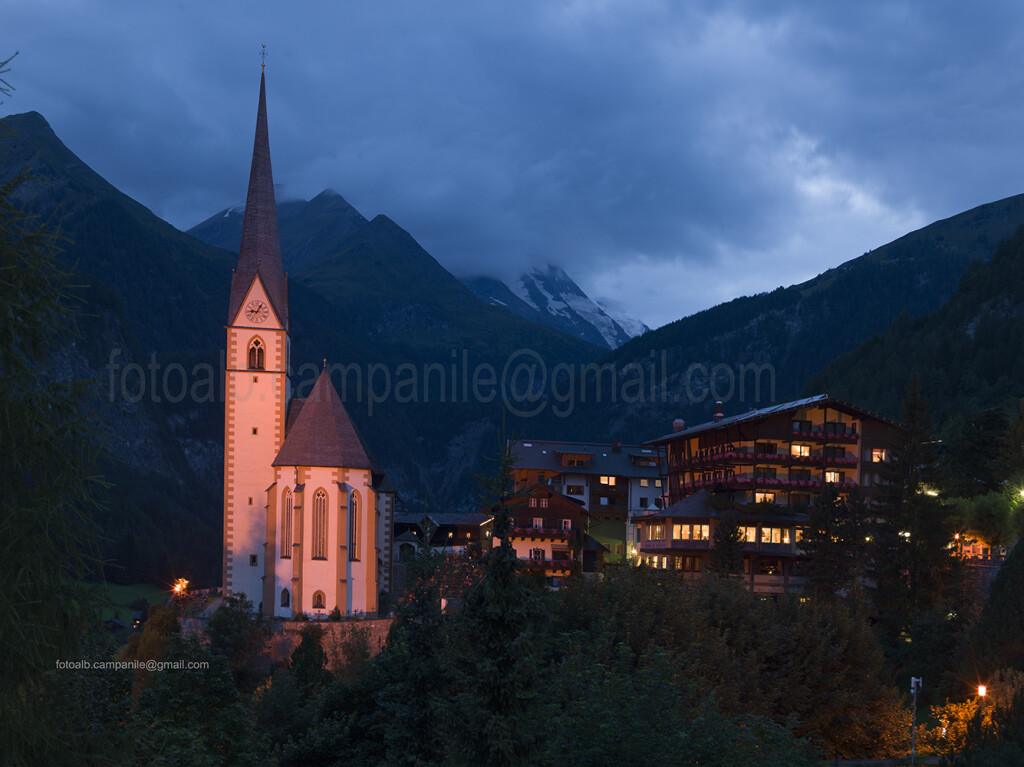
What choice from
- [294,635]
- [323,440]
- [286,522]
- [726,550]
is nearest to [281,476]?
[286,522]

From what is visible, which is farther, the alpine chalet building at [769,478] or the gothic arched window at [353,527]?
the alpine chalet building at [769,478]

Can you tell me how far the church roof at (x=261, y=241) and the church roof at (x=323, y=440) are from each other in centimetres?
1013

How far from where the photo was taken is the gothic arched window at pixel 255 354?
3100 inches

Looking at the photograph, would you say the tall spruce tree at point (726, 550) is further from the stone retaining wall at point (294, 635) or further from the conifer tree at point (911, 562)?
the stone retaining wall at point (294, 635)

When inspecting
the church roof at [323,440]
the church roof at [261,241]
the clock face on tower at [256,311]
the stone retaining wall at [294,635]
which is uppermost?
the church roof at [261,241]

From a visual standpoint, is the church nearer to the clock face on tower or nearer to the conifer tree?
the clock face on tower

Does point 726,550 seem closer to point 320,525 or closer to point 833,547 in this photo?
point 833,547

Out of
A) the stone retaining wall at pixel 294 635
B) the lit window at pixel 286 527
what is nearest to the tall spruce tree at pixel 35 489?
the stone retaining wall at pixel 294 635

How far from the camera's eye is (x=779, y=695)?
140ft

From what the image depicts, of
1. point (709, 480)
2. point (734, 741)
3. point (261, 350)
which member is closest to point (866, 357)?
point (709, 480)

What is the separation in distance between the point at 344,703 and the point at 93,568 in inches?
1190

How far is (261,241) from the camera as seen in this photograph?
80688mm

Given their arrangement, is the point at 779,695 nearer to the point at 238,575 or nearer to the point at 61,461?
the point at 61,461

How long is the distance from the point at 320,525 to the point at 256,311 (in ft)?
63.4
